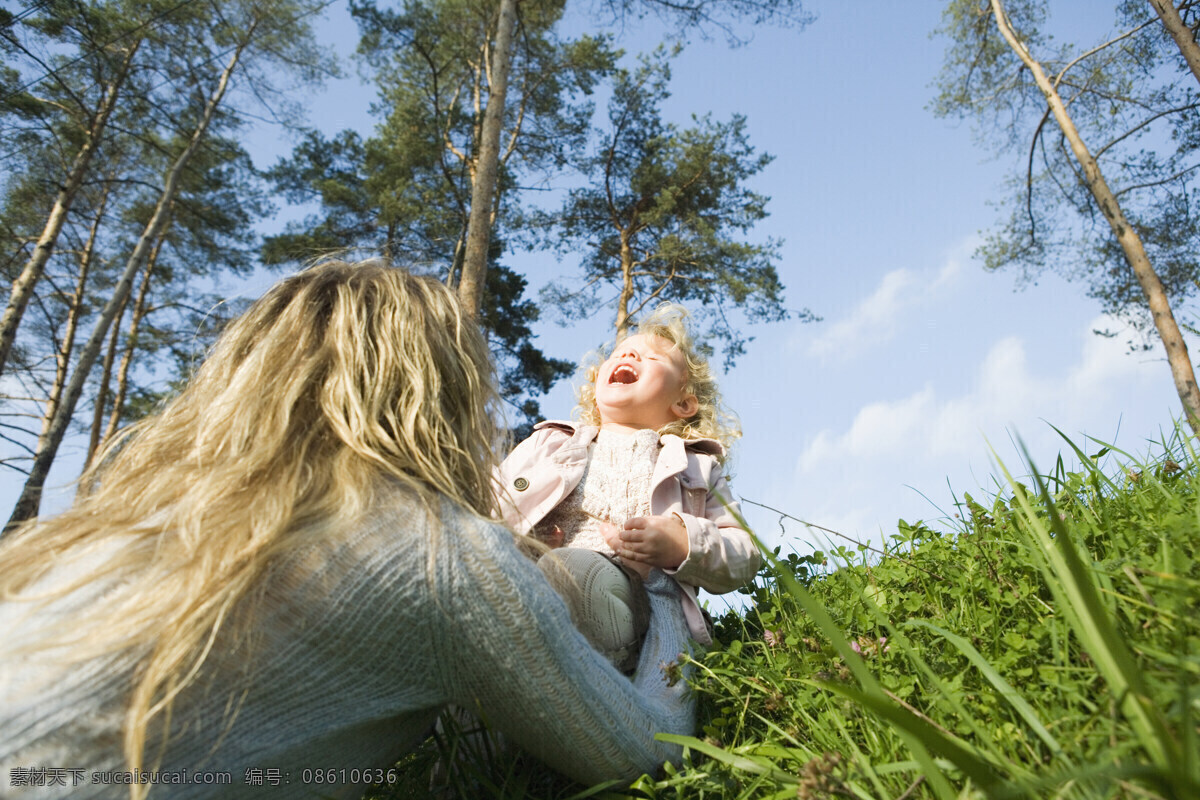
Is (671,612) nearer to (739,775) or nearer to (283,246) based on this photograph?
(739,775)

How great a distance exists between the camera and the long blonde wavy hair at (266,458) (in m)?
1.11

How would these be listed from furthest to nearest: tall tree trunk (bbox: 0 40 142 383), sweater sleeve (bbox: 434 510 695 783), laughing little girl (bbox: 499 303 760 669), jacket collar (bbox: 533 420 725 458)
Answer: tall tree trunk (bbox: 0 40 142 383) < jacket collar (bbox: 533 420 725 458) < laughing little girl (bbox: 499 303 760 669) < sweater sleeve (bbox: 434 510 695 783)

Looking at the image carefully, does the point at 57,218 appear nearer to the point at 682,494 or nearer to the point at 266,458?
the point at 682,494

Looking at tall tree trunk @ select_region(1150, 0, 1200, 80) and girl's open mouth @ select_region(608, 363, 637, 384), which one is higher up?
tall tree trunk @ select_region(1150, 0, 1200, 80)

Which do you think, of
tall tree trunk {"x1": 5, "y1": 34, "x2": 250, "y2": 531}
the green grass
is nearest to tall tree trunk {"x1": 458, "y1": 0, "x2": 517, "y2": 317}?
the green grass

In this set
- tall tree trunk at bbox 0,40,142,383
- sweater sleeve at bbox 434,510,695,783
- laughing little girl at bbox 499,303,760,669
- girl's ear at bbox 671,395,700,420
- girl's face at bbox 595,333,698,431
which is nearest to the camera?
sweater sleeve at bbox 434,510,695,783

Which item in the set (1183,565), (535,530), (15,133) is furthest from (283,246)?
(1183,565)

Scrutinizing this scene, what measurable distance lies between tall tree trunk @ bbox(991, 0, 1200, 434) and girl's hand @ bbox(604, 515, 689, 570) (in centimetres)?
810

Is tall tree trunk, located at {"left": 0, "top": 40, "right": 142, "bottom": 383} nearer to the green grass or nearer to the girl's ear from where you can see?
the girl's ear

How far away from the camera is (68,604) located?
3.67 ft

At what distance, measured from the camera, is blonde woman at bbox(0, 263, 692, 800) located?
3.52ft

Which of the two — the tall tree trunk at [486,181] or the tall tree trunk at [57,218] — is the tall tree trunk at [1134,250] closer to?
the tall tree trunk at [486,181]

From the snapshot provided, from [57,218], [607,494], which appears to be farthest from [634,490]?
[57,218]

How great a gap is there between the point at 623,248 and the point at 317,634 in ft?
39.9
